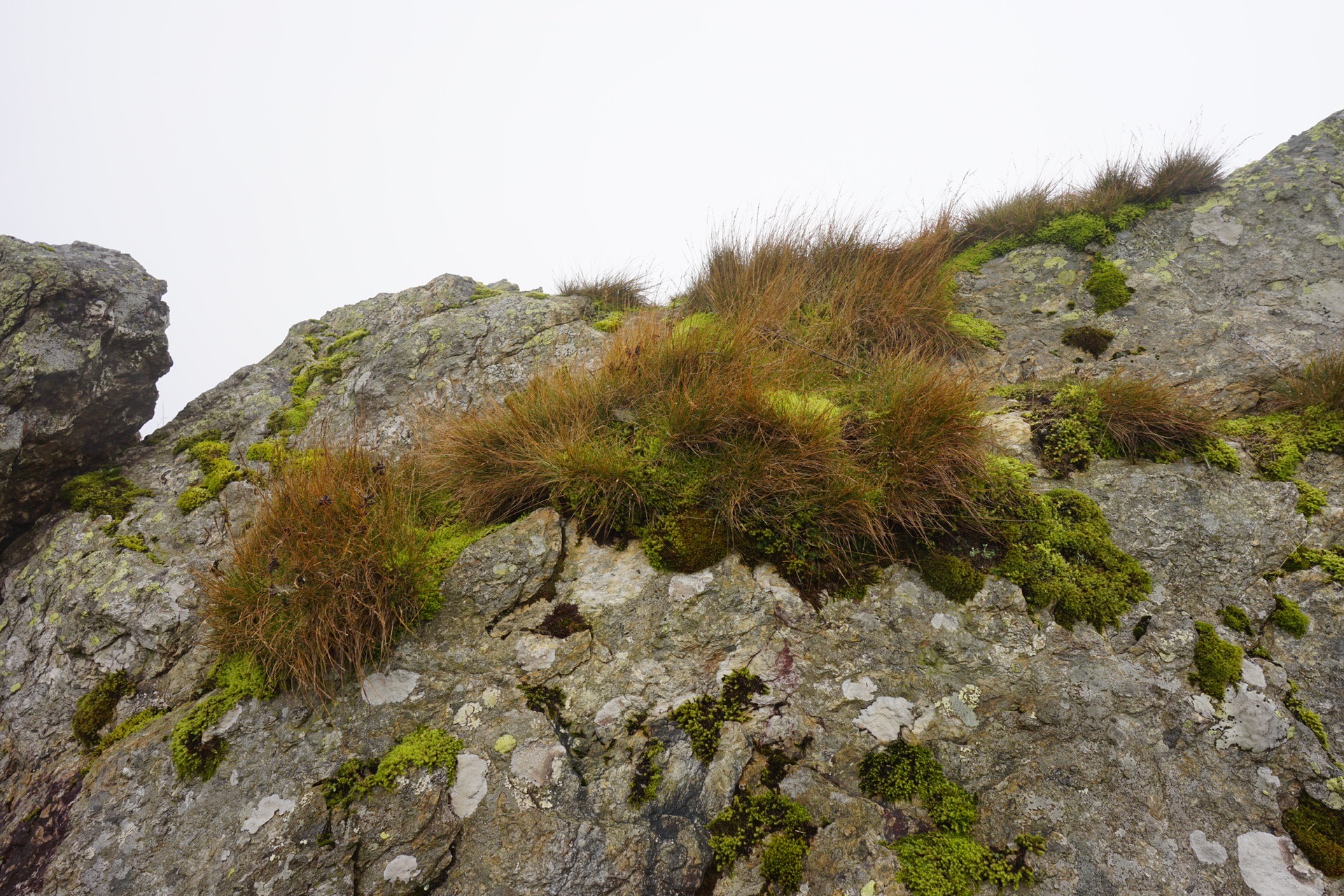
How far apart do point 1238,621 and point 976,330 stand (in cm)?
332

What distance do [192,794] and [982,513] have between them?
14.2ft

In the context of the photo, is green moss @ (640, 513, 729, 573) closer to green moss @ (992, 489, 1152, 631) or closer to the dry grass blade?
the dry grass blade

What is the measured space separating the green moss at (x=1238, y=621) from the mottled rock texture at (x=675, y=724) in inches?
2.5

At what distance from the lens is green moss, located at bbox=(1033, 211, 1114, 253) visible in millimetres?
→ 6008

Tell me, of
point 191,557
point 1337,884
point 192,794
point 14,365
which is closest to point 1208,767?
point 1337,884

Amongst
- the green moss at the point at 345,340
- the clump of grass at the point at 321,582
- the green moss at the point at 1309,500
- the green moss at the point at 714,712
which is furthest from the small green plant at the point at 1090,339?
the green moss at the point at 345,340

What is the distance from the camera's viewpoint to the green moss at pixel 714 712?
2.80 m

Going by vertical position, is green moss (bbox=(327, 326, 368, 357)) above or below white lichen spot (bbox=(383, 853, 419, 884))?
above

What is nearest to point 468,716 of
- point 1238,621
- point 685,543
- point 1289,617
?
point 685,543

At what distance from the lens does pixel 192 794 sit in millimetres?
2730

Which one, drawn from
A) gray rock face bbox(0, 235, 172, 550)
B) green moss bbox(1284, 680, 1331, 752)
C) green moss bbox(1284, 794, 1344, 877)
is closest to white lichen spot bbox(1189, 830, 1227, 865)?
green moss bbox(1284, 794, 1344, 877)

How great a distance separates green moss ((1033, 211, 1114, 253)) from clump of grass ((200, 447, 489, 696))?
6655 millimetres

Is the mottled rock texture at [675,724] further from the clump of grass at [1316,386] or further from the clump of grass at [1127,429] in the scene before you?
the clump of grass at [1316,386]

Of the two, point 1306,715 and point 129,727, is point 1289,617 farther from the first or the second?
point 129,727
